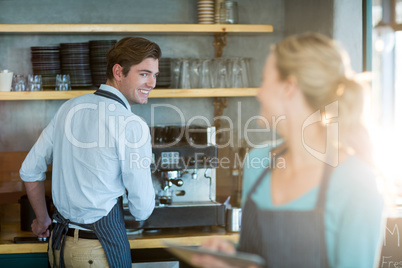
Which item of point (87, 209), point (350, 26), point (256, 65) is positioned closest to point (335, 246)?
point (87, 209)

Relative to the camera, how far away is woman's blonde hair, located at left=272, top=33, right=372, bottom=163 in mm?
1081

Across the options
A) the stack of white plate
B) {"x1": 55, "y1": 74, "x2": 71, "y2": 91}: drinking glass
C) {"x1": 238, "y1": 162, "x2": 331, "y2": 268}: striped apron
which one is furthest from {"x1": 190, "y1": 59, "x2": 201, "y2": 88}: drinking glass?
{"x1": 238, "y1": 162, "x2": 331, "y2": 268}: striped apron

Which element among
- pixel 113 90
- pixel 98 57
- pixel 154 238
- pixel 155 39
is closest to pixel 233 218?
pixel 154 238

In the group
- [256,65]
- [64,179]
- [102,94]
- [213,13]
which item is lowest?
[64,179]

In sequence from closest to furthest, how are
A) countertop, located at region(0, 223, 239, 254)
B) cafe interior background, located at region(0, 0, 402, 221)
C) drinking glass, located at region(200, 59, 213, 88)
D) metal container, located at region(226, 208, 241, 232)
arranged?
countertop, located at region(0, 223, 239, 254)
metal container, located at region(226, 208, 241, 232)
drinking glass, located at region(200, 59, 213, 88)
cafe interior background, located at region(0, 0, 402, 221)

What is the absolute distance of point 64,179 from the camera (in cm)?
209

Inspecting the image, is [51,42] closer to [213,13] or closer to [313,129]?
[213,13]

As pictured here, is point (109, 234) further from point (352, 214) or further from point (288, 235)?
point (352, 214)

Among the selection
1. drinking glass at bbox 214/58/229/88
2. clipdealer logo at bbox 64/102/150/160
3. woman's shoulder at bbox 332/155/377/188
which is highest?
drinking glass at bbox 214/58/229/88

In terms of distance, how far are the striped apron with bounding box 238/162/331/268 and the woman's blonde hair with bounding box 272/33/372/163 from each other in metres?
0.10

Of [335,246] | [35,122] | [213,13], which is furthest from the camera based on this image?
[35,122]

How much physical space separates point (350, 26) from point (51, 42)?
6.51ft

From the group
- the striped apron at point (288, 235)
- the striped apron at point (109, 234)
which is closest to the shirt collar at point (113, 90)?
the striped apron at point (109, 234)

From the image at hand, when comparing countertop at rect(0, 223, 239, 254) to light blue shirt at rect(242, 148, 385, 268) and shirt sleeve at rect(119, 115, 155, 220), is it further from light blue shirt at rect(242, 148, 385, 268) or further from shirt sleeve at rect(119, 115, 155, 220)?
light blue shirt at rect(242, 148, 385, 268)
